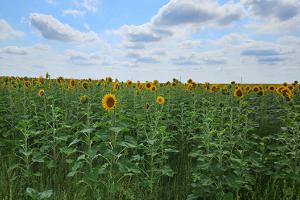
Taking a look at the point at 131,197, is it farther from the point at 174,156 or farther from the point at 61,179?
the point at 174,156

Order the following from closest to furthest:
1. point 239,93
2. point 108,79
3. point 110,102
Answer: point 110,102
point 239,93
point 108,79

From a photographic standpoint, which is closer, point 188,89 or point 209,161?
point 209,161

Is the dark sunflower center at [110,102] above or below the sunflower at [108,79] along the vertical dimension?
below

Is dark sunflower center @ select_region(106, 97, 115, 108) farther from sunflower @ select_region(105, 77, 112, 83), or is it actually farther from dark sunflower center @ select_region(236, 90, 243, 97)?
sunflower @ select_region(105, 77, 112, 83)

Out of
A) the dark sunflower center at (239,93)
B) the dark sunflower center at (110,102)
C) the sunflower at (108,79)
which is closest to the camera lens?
the dark sunflower center at (110,102)

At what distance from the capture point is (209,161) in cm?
475

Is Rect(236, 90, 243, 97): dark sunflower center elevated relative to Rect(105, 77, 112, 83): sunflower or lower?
lower

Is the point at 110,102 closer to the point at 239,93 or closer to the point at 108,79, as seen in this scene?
the point at 239,93

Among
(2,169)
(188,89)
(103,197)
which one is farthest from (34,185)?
(188,89)

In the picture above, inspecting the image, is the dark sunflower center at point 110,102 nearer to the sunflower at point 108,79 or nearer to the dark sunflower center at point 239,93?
the dark sunflower center at point 239,93

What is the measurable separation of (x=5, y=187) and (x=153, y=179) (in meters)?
1.94

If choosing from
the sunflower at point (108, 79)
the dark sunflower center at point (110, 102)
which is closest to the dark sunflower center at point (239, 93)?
the dark sunflower center at point (110, 102)

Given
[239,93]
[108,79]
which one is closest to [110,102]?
[239,93]

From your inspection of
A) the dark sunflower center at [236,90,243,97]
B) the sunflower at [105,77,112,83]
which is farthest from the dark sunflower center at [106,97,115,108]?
the sunflower at [105,77,112,83]
